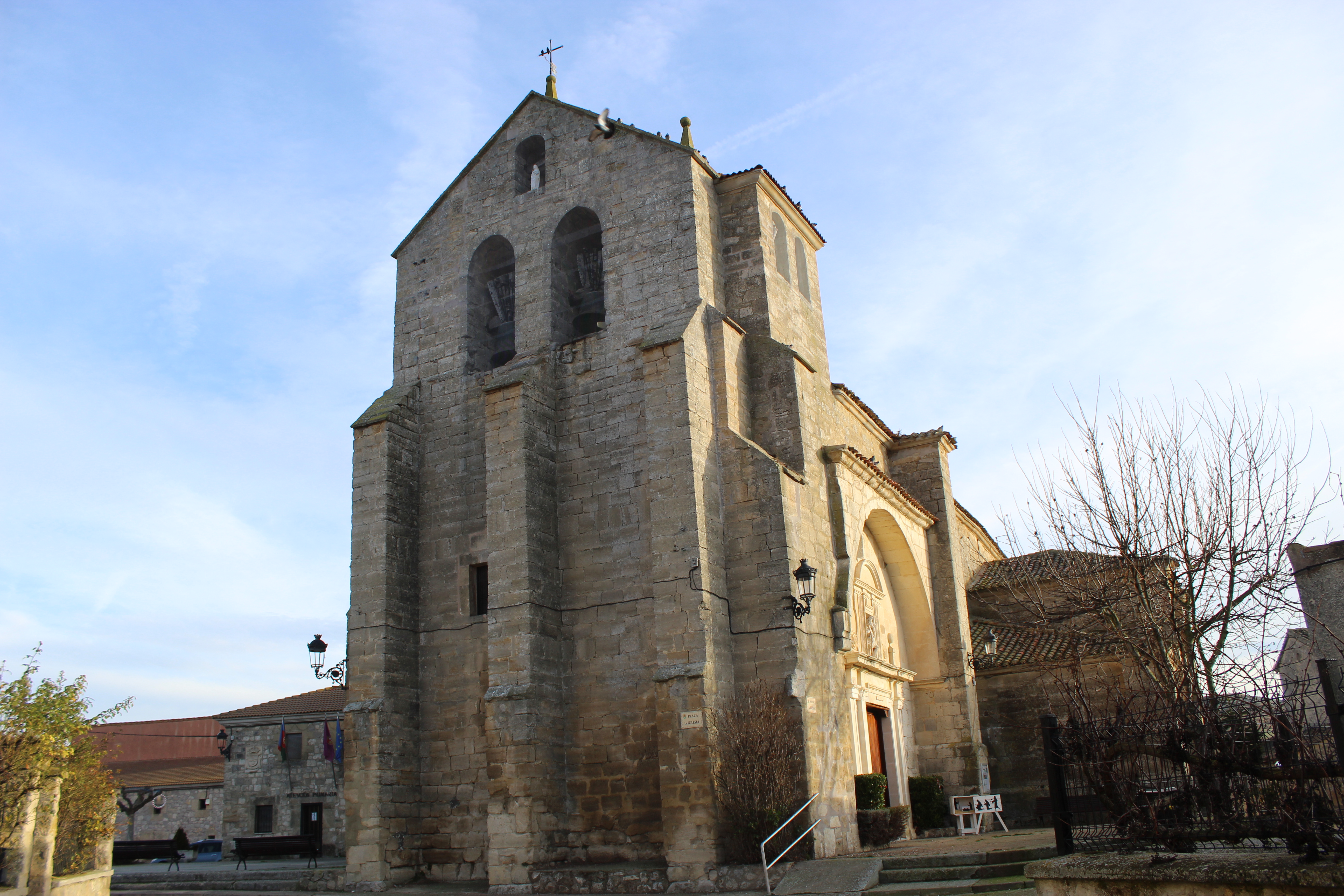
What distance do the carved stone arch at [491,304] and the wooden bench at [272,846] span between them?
893 cm

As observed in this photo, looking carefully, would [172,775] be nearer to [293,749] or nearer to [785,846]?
[293,749]

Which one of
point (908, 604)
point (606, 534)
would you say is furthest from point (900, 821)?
point (606, 534)

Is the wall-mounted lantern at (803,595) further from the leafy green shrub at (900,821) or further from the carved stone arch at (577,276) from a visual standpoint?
the carved stone arch at (577,276)

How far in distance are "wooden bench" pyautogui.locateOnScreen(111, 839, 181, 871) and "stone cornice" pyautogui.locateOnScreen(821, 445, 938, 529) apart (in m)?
15.8

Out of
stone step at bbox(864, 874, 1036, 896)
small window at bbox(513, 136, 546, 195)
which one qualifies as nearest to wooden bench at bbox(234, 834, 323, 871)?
stone step at bbox(864, 874, 1036, 896)

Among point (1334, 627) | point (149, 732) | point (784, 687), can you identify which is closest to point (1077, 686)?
point (784, 687)

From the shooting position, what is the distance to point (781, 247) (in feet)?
51.7

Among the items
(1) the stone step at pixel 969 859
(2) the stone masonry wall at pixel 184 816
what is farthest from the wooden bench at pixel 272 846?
(2) the stone masonry wall at pixel 184 816

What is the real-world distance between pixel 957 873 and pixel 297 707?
20109mm

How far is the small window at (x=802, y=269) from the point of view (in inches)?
641

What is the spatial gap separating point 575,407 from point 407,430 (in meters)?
2.87

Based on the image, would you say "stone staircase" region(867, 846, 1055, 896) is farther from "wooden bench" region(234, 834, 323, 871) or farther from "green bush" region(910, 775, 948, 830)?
"wooden bench" region(234, 834, 323, 871)

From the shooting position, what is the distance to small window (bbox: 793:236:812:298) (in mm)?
16281

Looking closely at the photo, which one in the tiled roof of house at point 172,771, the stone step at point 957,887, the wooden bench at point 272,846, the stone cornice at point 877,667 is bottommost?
the stone step at point 957,887
